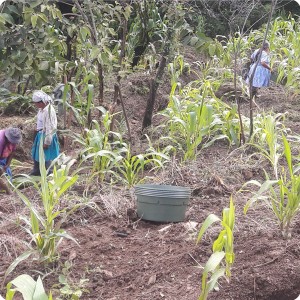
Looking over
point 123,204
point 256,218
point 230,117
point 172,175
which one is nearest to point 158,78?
point 230,117

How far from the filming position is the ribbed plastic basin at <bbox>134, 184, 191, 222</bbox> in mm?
3557

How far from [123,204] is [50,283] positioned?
113 centimetres

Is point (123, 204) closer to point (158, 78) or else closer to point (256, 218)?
point (256, 218)

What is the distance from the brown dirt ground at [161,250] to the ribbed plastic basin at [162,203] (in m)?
0.06

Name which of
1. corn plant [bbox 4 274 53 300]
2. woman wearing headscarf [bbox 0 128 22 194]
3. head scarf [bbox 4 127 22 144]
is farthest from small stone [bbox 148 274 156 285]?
head scarf [bbox 4 127 22 144]

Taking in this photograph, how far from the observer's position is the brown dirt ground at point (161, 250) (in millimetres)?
2656

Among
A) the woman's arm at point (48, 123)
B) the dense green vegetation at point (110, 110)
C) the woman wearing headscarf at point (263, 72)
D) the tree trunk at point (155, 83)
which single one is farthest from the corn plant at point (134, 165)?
the woman wearing headscarf at point (263, 72)

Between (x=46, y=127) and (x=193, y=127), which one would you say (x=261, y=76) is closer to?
(x=193, y=127)

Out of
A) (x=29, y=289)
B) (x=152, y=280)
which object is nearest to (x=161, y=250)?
(x=152, y=280)

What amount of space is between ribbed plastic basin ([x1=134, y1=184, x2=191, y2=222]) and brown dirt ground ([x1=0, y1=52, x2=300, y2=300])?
0.06m

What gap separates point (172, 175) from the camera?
14.4ft

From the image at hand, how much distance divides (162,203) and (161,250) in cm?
46

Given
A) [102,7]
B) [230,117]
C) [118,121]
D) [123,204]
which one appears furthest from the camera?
[118,121]

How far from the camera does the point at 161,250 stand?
315 cm
